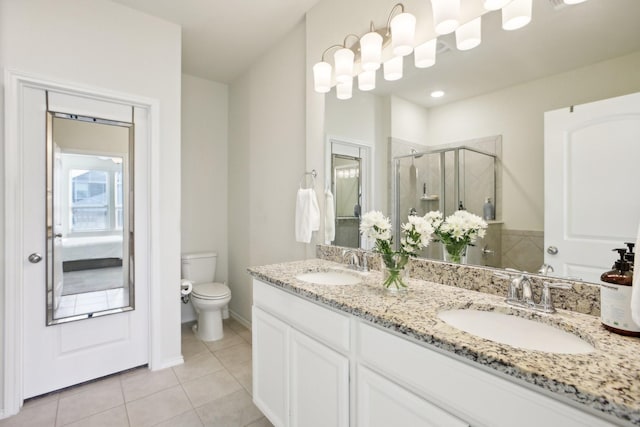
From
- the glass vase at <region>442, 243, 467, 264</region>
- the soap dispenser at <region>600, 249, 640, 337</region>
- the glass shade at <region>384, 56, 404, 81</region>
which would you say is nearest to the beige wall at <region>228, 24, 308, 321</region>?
the glass shade at <region>384, 56, 404, 81</region>

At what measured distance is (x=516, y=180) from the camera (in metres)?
1.24

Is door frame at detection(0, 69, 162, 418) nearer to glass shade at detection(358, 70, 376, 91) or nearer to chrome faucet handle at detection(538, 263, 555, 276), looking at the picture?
glass shade at detection(358, 70, 376, 91)

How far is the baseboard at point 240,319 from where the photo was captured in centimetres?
312

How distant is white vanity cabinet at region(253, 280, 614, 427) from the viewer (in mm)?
724

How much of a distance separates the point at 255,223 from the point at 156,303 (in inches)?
43.8

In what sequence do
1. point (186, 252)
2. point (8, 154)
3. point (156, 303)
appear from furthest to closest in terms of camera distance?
point (186, 252), point (156, 303), point (8, 154)

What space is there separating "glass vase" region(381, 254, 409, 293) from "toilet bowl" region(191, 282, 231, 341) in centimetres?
191

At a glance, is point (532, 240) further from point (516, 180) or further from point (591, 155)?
point (591, 155)

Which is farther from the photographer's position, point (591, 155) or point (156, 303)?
point (156, 303)

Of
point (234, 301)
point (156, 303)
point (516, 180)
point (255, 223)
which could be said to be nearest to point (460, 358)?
point (516, 180)

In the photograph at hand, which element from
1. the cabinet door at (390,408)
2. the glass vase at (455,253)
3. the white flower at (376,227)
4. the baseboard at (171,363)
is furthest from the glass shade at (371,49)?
the baseboard at (171,363)

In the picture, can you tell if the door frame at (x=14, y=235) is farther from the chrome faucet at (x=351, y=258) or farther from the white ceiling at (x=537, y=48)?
the white ceiling at (x=537, y=48)

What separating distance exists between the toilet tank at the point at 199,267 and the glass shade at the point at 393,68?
2.47 metres

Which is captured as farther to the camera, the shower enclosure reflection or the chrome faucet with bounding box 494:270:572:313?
the shower enclosure reflection
